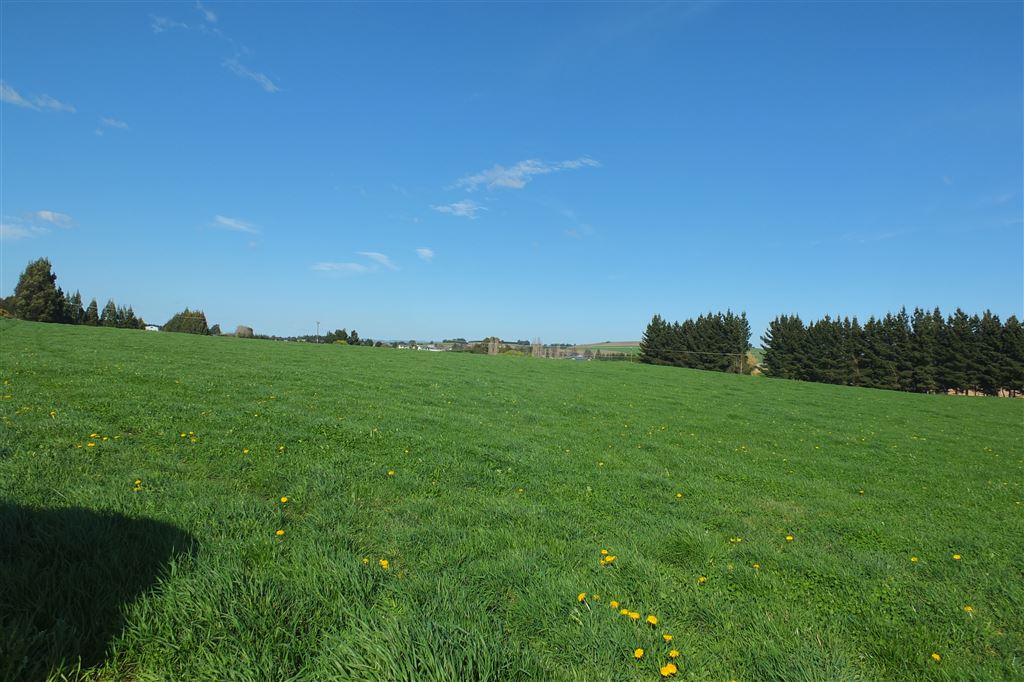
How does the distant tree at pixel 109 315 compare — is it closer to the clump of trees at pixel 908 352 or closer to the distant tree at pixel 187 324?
the distant tree at pixel 187 324

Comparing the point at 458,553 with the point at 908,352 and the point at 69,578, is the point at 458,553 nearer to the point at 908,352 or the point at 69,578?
the point at 69,578

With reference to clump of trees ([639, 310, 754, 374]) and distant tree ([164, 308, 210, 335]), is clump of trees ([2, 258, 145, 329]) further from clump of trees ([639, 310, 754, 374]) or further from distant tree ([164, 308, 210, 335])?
clump of trees ([639, 310, 754, 374])

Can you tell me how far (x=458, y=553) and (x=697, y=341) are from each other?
6828 centimetres

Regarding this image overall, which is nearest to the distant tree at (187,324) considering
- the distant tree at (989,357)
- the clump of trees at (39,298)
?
the clump of trees at (39,298)

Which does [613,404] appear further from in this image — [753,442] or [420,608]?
[420,608]

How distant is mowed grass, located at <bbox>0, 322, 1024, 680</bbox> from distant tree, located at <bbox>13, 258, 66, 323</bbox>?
64.5 meters

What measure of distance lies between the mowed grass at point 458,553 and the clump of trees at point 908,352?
5681cm

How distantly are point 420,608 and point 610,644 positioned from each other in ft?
3.90

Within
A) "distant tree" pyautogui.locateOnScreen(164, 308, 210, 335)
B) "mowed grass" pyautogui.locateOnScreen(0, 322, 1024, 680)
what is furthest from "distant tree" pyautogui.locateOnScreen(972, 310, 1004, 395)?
"distant tree" pyautogui.locateOnScreen(164, 308, 210, 335)

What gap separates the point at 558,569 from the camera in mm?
3732

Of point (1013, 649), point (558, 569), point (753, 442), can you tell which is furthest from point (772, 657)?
point (753, 442)

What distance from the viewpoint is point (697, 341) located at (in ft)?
218

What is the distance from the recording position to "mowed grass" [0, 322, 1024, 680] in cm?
255

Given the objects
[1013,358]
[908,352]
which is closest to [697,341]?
[908,352]
